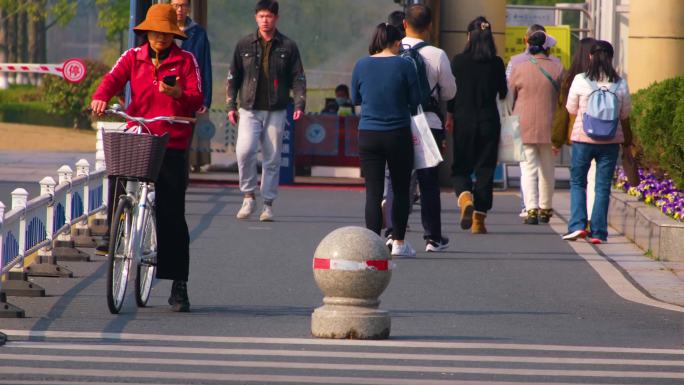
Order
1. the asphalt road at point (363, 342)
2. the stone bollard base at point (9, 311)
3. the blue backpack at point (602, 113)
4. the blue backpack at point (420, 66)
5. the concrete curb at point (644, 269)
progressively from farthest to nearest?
the blue backpack at point (602, 113) < the blue backpack at point (420, 66) < the concrete curb at point (644, 269) < the stone bollard base at point (9, 311) < the asphalt road at point (363, 342)

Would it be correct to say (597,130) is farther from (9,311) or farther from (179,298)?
(9,311)

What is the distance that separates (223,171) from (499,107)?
7.93 metres

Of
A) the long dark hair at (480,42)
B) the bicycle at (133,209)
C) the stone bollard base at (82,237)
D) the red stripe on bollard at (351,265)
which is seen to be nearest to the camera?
the red stripe on bollard at (351,265)

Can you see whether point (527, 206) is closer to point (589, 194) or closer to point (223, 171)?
point (589, 194)

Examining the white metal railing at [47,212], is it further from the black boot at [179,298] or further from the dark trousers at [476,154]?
the dark trousers at [476,154]

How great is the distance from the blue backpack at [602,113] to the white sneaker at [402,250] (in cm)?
200

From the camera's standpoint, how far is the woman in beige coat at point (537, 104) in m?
15.0

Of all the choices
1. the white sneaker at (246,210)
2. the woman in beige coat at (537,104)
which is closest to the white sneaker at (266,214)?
the white sneaker at (246,210)

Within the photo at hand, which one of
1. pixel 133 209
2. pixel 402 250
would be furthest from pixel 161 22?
pixel 402 250

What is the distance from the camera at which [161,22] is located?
935 centimetres

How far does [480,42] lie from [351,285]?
5.92m

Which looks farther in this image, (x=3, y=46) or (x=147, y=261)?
(x=3, y=46)

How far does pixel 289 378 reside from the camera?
23.9 ft

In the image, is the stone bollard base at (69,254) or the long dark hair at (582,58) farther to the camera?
the long dark hair at (582,58)
